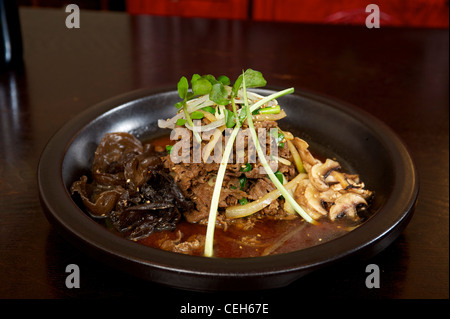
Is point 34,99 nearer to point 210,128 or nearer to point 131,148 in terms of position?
point 131,148

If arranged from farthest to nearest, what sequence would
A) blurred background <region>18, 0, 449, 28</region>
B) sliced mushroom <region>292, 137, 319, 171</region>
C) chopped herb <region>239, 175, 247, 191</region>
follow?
blurred background <region>18, 0, 449, 28</region>
sliced mushroom <region>292, 137, 319, 171</region>
chopped herb <region>239, 175, 247, 191</region>

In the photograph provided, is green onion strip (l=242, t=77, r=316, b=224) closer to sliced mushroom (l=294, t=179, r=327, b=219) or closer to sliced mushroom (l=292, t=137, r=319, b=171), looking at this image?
sliced mushroom (l=294, t=179, r=327, b=219)

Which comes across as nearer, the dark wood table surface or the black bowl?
the black bowl

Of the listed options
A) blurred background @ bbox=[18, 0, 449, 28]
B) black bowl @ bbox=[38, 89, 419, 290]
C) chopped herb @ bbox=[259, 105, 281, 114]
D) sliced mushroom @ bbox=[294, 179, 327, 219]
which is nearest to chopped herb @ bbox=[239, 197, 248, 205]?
sliced mushroom @ bbox=[294, 179, 327, 219]

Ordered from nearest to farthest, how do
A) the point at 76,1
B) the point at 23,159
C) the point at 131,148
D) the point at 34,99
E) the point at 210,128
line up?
1. the point at 210,128
2. the point at 131,148
3. the point at 23,159
4. the point at 34,99
5. the point at 76,1
